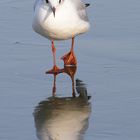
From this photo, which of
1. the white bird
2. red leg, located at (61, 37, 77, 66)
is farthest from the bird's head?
red leg, located at (61, 37, 77, 66)

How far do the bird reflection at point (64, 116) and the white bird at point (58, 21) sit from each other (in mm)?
802

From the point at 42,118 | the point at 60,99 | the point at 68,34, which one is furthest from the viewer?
the point at 68,34

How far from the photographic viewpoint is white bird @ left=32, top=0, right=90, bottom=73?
8773 millimetres

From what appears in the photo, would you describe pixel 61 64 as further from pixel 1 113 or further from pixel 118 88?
pixel 1 113

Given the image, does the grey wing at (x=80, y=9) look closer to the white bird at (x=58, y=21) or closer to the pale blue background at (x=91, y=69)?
the white bird at (x=58, y=21)

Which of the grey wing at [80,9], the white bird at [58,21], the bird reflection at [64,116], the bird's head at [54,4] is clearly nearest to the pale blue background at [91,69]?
the bird reflection at [64,116]

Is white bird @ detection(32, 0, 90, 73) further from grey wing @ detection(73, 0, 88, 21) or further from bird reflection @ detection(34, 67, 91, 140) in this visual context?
bird reflection @ detection(34, 67, 91, 140)

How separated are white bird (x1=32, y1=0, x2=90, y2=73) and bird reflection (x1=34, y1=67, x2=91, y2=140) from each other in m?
0.80

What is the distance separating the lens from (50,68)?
8.91m

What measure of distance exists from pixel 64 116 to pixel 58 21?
184 centimetres

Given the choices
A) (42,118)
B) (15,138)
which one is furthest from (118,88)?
(15,138)

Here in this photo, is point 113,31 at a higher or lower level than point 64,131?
higher

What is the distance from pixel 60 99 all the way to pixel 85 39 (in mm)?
2327

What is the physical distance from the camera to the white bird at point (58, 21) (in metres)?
8.77
